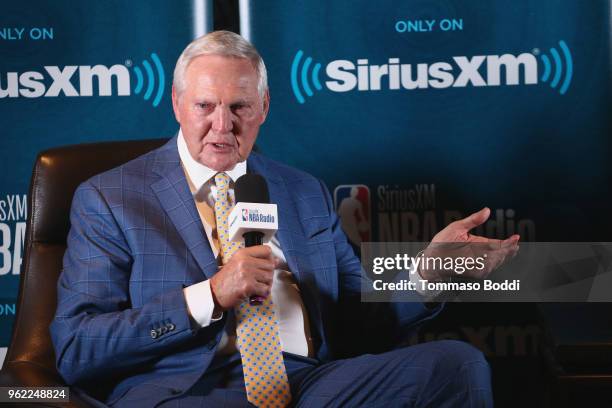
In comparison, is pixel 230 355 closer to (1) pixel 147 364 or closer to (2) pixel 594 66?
(1) pixel 147 364

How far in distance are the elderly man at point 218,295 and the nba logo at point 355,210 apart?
0.77 metres

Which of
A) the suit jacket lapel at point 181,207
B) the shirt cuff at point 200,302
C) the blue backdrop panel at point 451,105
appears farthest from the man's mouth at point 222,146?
the blue backdrop panel at point 451,105

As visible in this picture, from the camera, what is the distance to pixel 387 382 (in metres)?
1.95

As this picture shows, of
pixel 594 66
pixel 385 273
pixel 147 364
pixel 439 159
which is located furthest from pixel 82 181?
pixel 594 66

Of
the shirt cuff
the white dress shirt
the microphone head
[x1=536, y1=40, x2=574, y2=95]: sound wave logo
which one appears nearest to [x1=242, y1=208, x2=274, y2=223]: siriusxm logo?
the microphone head

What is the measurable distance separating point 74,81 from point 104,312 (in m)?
Answer: 1.41

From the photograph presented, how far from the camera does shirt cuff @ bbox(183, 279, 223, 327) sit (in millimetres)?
1931

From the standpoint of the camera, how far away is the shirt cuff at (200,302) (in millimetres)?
1931

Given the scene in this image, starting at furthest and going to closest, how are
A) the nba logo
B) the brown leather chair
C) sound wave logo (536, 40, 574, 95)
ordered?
the nba logo < sound wave logo (536, 40, 574, 95) < the brown leather chair

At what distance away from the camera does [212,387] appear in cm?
205

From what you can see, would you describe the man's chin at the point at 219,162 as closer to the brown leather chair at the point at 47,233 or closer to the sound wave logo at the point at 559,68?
the brown leather chair at the point at 47,233

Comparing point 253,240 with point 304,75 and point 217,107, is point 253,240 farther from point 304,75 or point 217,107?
point 304,75

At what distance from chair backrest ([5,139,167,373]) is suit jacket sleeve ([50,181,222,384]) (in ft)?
0.55

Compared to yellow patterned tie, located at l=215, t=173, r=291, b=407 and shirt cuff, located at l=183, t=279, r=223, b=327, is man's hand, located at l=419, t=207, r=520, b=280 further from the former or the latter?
shirt cuff, located at l=183, t=279, r=223, b=327
